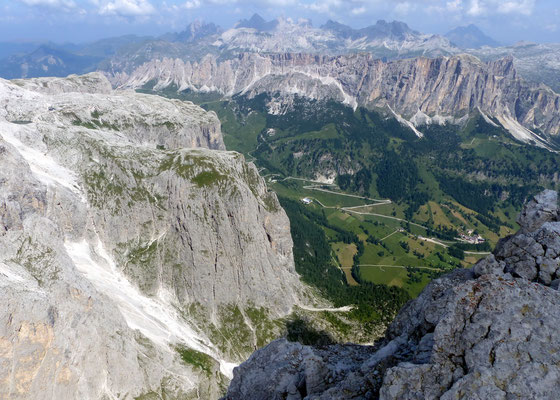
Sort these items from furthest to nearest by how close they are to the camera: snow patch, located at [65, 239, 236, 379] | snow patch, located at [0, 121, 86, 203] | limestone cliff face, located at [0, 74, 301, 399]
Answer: snow patch, located at [0, 121, 86, 203]
snow patch, located at [65, 239, 236, 379]
limestone cliff face, located at [0, 74, 301, 399]

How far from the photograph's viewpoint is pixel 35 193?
110 m

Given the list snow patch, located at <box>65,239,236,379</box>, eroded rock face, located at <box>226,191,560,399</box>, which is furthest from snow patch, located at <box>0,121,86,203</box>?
eroded rock face, located at <box>226,191,560,399</box>

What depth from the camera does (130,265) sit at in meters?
126

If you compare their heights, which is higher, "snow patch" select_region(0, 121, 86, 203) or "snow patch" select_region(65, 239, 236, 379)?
"snow patch" select_region(0, 121, 86, 203)

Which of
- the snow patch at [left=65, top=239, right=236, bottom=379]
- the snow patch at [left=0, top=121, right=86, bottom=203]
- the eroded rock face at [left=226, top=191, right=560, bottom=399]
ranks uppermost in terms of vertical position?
the eroded rock face at [left=226, top=191, right=560, bottom=399]

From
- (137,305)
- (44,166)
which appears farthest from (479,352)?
(44,166)

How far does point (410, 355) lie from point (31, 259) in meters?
93.0

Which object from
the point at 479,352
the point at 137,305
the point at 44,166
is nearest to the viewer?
A: the point at 479,352

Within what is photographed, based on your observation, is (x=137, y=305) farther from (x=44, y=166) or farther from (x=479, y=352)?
(x=479, y=352)

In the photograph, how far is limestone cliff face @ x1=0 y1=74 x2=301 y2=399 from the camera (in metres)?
77.1

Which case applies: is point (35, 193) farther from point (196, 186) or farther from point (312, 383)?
point (312, 383)

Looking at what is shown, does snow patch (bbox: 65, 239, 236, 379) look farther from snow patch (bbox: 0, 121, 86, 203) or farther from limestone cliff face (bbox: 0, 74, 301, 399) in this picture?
snow patch (bbox: 0, 121, 86, 203)

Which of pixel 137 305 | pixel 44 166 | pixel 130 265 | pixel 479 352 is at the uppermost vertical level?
pixel 479 352

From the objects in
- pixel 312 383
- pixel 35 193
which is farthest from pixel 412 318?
pixel 35 193
